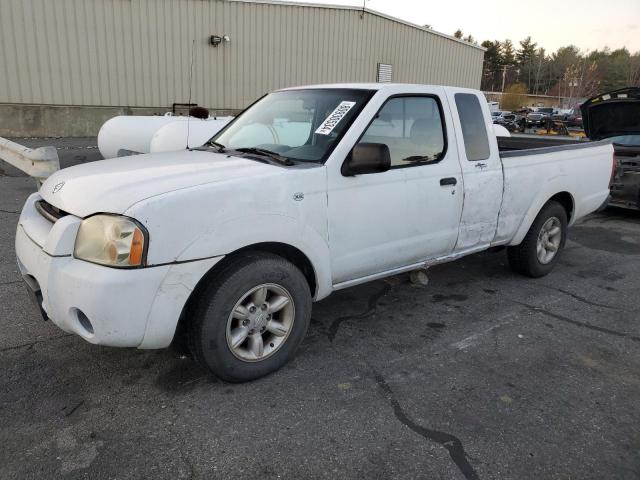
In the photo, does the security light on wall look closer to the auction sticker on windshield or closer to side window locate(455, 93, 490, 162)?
side window locate(455, 93, 490, 162)

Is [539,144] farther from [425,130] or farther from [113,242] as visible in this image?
[113,242]

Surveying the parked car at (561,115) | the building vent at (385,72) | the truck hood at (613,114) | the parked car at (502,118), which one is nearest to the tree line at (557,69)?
the parked car at (561,115)

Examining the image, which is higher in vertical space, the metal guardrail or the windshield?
the windshield

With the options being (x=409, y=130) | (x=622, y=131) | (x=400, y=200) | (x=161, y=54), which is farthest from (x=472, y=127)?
(x=161, y=54)

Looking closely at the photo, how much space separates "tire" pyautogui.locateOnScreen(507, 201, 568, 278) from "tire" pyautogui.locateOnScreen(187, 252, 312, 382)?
281cm

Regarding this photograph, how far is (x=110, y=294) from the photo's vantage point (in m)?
2.53

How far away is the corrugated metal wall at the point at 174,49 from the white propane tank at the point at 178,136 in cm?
810

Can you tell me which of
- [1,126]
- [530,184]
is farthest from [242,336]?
[1,126]

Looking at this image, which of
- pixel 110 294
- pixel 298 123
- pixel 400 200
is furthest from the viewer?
pixel 298 123

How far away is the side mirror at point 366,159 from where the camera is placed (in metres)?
3.26

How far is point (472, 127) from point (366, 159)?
4.96 feet

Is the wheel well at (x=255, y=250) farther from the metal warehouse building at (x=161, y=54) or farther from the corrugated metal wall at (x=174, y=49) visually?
→ the corrugated metal wall at (x=174, y=49)

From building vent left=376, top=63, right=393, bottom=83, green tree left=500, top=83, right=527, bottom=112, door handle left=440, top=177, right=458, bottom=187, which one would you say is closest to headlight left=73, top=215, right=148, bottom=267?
door handle left=440, top=177, right=458, bottom=187

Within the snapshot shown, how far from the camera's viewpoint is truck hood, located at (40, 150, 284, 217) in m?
2.71
